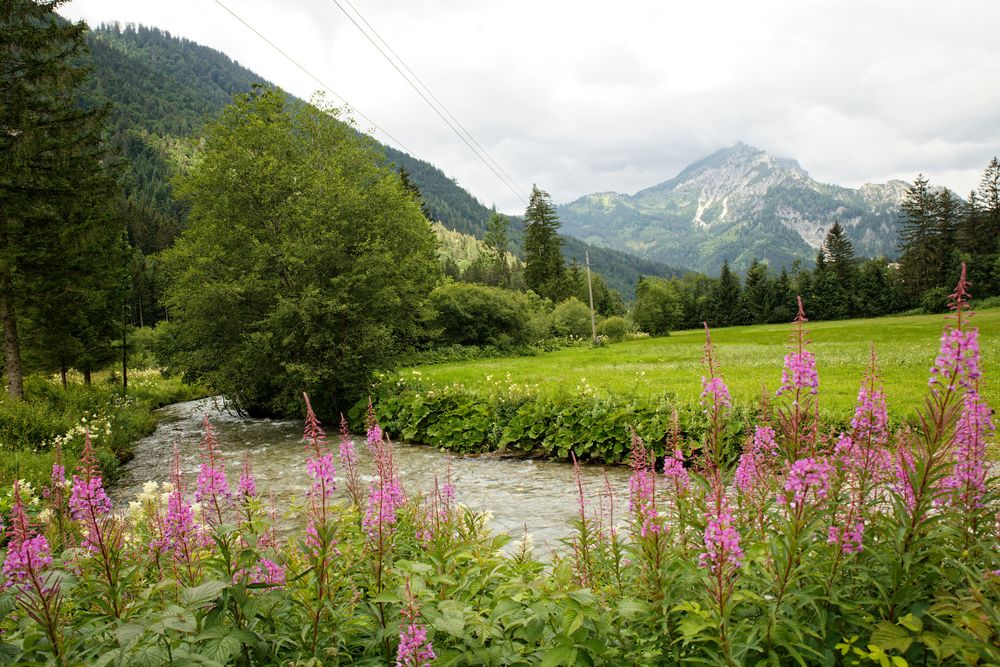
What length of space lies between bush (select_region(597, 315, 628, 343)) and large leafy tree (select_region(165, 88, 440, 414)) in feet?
105

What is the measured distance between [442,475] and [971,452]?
10480 millimetres

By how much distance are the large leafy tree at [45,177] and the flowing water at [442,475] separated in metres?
5.79

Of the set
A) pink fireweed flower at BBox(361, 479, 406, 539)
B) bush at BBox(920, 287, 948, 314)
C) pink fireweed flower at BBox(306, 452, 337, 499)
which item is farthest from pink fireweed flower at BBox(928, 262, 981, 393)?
bush at BBox(920, 287, 948, 314)

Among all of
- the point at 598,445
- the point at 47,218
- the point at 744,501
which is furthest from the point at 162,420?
the point at 744,501

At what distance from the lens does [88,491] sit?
255cm

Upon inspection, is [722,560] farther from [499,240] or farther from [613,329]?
[499,240]

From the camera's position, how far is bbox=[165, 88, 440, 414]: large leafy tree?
59.1ft

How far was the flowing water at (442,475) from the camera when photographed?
8.98 meters

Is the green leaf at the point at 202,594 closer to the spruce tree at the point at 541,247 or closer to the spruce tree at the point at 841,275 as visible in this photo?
the spruce tree at the point at 541,247

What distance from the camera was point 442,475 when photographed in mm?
12031

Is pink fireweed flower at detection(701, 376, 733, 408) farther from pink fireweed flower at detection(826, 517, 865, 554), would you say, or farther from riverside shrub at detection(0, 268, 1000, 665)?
pink fireweed flower at detection(826, 517, 865, 554)

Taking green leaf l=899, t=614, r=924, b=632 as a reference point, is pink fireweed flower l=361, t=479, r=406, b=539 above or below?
above

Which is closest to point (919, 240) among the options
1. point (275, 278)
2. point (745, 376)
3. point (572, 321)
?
point (572, 321)

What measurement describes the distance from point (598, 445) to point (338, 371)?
1047cm
